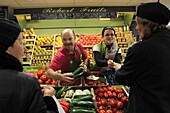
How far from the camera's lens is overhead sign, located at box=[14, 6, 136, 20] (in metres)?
7.84

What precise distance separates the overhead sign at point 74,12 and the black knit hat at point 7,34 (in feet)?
21.4

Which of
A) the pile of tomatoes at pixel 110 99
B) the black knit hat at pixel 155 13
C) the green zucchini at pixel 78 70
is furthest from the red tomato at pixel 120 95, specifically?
the black knit hat at pixel 155 13

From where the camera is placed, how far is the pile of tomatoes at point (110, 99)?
3282mm

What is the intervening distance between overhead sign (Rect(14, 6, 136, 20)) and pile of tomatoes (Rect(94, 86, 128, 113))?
467 centimetres

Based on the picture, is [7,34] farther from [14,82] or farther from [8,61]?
[14,82]

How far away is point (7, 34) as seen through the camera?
1407 millimetres

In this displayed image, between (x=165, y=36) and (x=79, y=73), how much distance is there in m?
1.86

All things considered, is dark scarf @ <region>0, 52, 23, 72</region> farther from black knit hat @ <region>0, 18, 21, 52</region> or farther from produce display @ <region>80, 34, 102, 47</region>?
produce display @ <region>80, 34, 102, 47</region>

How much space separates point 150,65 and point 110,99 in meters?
1.56

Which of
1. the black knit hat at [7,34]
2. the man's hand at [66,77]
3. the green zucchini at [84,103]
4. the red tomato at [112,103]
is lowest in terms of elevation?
the red tomato at [112,103]

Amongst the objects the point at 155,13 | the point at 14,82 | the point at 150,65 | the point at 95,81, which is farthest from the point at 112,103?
the point at 14,82

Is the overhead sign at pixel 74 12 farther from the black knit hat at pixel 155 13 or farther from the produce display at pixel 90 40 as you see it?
the black knit hat at pixel 155 13

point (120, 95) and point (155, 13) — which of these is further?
point (120, 95)

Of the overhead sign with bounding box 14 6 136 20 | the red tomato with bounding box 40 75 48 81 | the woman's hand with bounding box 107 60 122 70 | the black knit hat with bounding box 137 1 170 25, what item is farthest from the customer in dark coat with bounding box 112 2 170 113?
the overhead sign with bounding box 14 6 136 20
